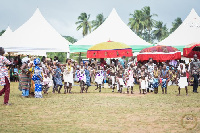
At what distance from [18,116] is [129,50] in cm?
1347

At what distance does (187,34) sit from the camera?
3088cm

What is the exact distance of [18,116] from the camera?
30.7 ft

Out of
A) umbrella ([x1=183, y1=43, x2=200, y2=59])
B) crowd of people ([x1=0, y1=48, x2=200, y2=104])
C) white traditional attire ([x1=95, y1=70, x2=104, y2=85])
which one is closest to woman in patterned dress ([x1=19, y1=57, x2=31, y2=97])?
crowd of people ([x1=0, y1=48, x2=200, y2=104])

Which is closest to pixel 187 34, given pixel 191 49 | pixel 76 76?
pixel 191 49

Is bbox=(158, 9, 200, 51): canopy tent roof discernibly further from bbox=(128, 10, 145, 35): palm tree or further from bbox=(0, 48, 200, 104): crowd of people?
bbox=(128, 10, 145, 35): palm tree

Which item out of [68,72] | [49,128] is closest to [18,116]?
[49,128]

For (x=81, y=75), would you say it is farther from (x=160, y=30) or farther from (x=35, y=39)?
(x=160, y=30)

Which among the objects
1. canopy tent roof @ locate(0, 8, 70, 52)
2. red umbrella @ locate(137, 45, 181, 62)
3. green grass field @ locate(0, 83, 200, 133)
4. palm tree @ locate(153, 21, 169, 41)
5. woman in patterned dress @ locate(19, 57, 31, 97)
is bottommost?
green grass field @ locate(0, 83, 200, 133)

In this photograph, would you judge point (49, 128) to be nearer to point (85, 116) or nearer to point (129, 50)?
point (85, 116)

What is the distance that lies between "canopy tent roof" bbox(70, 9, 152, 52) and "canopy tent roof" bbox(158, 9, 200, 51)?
3.09 m

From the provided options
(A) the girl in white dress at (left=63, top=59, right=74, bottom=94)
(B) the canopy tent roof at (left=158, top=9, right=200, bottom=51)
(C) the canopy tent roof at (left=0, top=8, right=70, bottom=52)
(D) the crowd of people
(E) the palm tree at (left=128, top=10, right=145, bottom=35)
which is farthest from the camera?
(E) the palm tree at (left=128, top=10, right=145, bottom=35)

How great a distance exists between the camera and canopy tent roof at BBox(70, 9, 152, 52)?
1123 inches

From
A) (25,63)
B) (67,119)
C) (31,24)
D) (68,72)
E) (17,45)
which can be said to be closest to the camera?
(67,119)

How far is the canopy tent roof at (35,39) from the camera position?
88.6 feet
